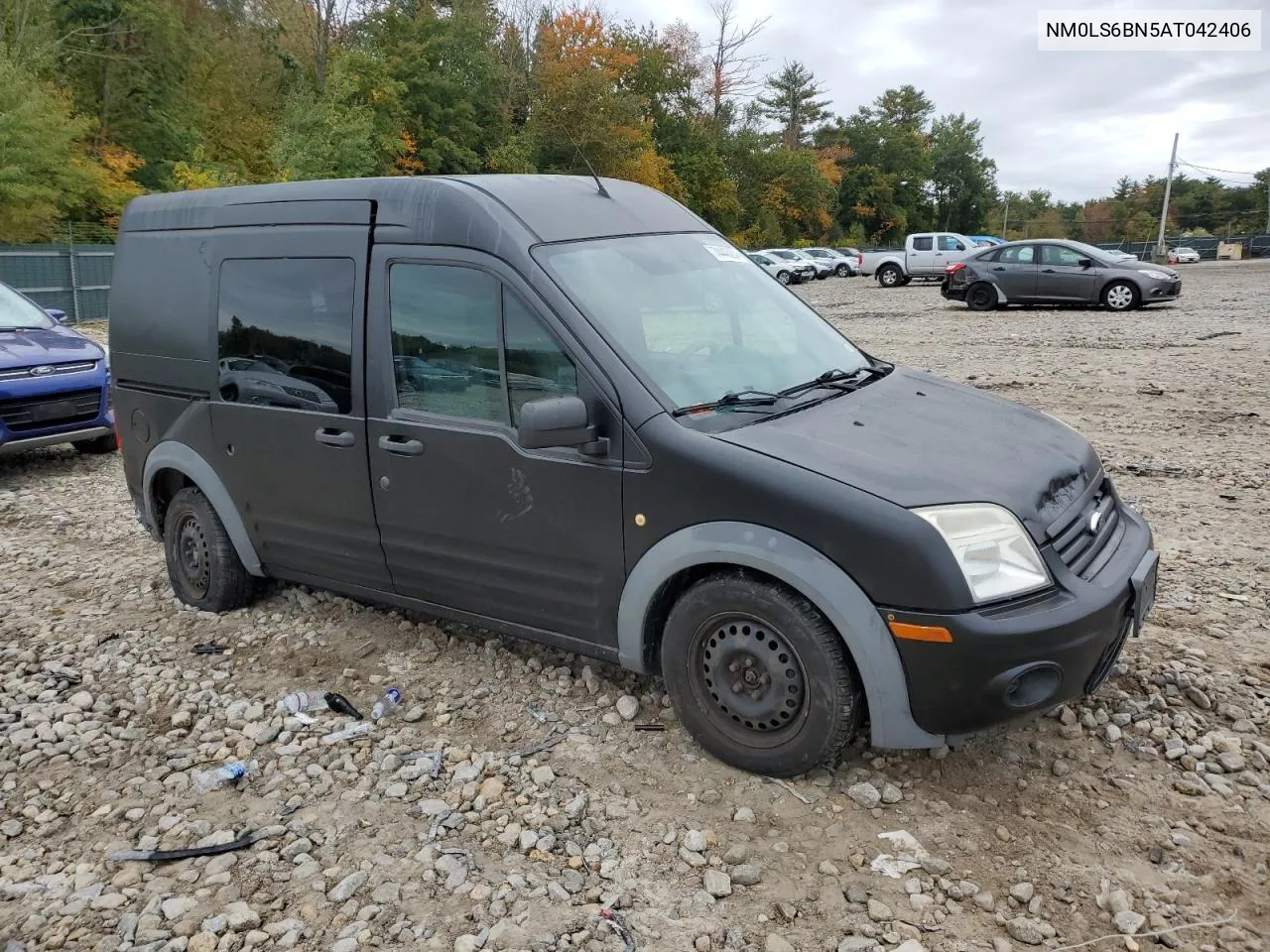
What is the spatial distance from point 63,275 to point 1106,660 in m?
25.1

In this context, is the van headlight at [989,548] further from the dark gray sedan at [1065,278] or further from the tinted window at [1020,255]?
the tinted window at [1020,255]

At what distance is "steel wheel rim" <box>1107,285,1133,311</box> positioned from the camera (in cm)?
1861

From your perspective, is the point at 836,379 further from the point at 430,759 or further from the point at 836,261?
the point at 836,261

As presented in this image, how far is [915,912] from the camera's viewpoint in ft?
9.16

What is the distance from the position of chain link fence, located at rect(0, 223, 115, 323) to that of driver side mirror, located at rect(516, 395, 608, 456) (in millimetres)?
21605

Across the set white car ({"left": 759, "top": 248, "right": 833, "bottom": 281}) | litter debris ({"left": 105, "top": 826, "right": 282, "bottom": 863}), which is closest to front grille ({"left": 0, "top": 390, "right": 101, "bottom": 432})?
litter debris ({"left": 105, "top": 826, "right": 282, "bottom": 863})

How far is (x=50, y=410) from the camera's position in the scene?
826cm

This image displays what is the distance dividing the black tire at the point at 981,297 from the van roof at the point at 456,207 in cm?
1683

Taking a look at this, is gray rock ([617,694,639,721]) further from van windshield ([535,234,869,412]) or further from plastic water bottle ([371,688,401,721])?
van windshield ([535,234,869,412])

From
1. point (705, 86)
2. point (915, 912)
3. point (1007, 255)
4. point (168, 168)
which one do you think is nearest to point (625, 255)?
point (915, 912)

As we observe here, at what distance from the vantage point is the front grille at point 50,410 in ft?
26.4

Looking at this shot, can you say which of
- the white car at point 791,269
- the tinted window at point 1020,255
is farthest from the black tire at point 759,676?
the white car at point 791,269

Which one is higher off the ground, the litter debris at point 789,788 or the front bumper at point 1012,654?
the front bumper at point 1012,654

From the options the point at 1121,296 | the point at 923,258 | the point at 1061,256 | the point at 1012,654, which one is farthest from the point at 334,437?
the point at 923,258
